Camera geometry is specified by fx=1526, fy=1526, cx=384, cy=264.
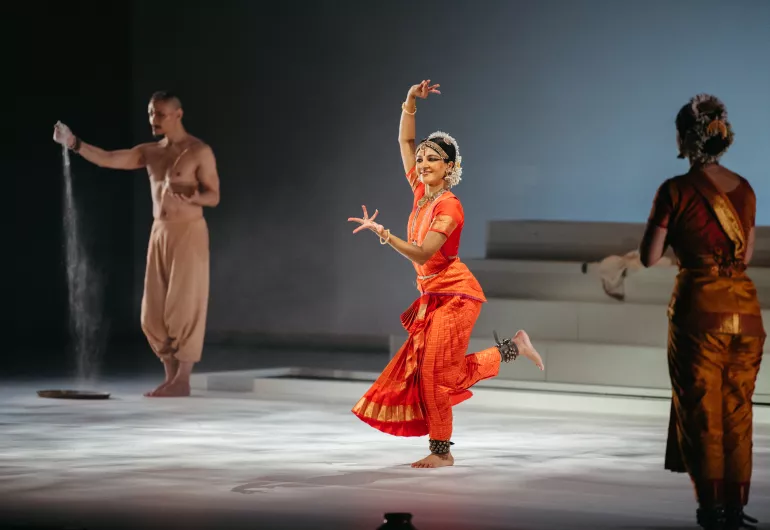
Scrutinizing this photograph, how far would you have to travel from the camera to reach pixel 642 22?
1088 centimetres

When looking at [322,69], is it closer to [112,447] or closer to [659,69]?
[659,69]

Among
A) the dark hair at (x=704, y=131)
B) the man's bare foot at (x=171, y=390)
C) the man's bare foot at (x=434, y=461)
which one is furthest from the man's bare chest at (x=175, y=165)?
the dark hair at (x=704, y=131)

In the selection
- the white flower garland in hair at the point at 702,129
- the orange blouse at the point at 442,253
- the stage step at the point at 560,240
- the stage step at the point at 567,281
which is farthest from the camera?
the stage step at the point at 560,240

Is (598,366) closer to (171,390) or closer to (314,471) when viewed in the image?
(171,390)

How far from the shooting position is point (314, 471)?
5734 mm

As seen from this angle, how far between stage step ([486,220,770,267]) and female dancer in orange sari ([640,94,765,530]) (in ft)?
14.5

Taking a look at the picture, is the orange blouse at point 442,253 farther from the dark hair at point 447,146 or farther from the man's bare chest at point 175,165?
the man's bare chest at point 175,165

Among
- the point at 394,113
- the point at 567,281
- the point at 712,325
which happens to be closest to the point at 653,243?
the point at 712,325

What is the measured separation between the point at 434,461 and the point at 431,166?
112cm

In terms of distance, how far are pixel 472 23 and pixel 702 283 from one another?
7.12 metres

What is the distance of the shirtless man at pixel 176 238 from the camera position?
Answer: 8.20 metres

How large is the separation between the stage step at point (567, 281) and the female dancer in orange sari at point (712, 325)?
3.80 meters

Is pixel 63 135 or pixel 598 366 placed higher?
pixel 63 135

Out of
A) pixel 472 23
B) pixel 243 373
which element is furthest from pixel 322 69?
pixel 243 373
